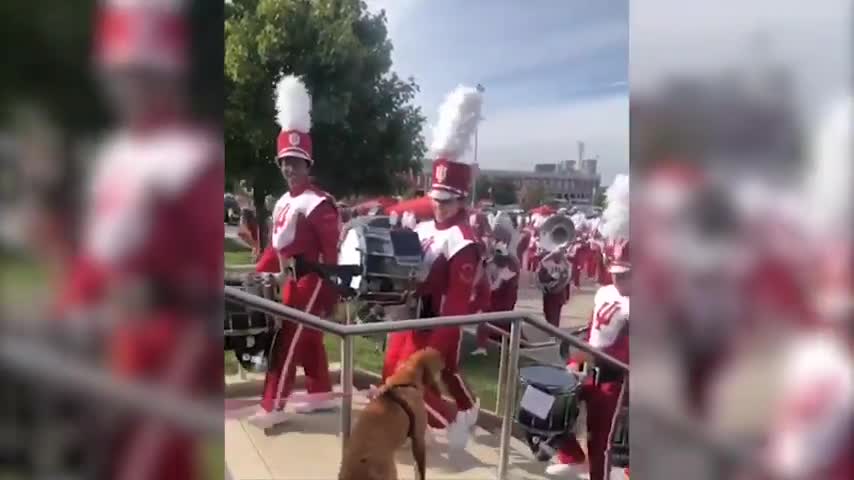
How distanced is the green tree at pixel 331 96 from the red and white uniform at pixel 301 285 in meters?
0.03

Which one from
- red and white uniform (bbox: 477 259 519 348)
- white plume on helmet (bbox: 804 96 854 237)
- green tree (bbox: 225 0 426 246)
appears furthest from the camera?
red and white uniform (bbox: 477 259 519 348)

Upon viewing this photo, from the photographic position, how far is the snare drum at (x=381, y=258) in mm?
1232

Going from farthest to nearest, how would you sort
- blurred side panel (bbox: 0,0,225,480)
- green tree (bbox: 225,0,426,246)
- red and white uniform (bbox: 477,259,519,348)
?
1. red and white uniform (bbox: 477,259,519,348)
2. green tree (bbox: 225,0,426,246)
3. blurred side panel (bbox: 0,0,225,480)

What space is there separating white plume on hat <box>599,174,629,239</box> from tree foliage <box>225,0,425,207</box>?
29 cm

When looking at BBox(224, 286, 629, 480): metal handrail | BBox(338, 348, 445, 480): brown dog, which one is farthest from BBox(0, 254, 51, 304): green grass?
BBox(338, 348, 445, 480): brown dog

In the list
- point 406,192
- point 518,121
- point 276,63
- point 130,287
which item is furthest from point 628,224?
point 130,287

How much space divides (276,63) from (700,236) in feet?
2.18

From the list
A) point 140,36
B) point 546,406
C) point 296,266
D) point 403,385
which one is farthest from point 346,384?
point 140,36

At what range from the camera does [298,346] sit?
1.23m

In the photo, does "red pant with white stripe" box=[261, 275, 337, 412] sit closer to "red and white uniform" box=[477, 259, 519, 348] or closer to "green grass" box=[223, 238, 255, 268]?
"green grass" box=[223, 238, 255, 268]

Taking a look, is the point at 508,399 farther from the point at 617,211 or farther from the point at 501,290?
the point at 617,211

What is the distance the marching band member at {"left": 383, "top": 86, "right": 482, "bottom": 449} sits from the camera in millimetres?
1240

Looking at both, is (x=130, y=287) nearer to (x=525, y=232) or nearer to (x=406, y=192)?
(x=406, y=192)

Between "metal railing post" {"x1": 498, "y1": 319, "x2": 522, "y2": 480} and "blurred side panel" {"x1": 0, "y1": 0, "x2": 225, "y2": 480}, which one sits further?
"metal railing post" {"x1": 498, "y1": 319, "x2": 522, "y2": 480}
